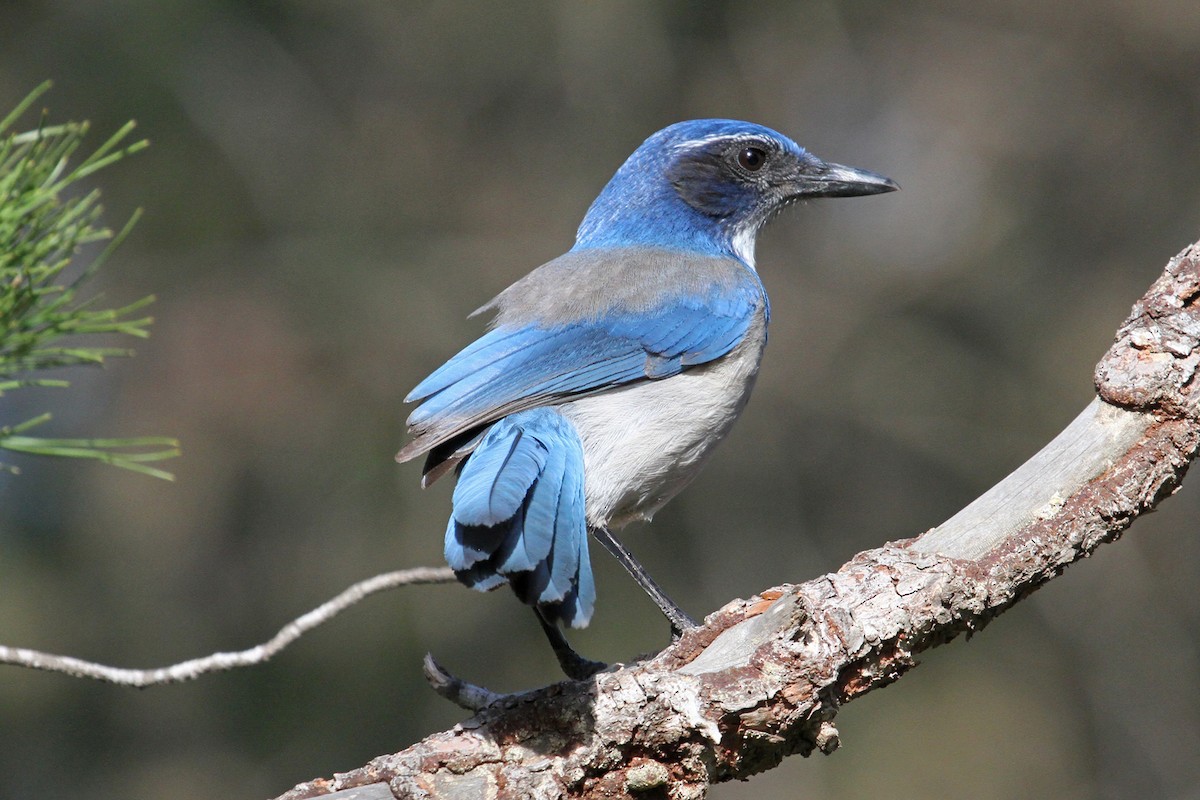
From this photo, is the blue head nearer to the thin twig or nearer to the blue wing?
the blue wing

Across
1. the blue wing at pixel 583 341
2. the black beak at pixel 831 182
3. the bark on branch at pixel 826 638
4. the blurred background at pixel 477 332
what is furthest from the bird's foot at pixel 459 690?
the blurred background at pixel 477 332

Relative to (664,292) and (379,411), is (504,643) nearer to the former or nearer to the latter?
(379,411)

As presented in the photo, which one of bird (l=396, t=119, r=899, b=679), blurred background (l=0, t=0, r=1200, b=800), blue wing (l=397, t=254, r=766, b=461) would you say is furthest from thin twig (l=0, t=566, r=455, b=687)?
blurred background (l=0, t=0, r=1200, b=800)

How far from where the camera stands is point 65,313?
2.75 meters

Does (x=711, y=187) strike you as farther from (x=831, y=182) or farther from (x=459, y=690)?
(x=459, y=690)

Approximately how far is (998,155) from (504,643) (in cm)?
453

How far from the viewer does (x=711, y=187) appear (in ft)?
16.3

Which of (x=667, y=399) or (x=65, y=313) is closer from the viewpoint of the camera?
(x=65, y=313)

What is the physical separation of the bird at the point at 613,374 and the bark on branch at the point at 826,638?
0.87 feet

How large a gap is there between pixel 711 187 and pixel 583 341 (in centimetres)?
122

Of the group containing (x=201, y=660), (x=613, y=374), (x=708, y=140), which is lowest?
(x=201, y=660)

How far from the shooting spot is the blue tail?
112 inches

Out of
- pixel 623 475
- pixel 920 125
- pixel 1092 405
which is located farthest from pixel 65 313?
pixel 920 125

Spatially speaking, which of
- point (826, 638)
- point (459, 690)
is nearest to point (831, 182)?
point (826, 638)
